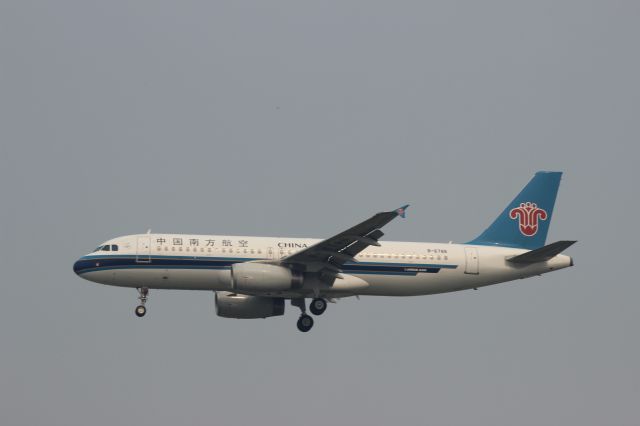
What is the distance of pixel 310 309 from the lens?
171 ft

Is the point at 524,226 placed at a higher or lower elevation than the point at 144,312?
higher

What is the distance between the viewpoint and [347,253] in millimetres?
50406

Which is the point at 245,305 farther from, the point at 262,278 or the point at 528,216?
the point at 528,216

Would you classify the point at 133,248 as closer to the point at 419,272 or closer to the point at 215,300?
the point at 215,300

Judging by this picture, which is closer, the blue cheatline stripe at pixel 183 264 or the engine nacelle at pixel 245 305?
the blue cheatline stripe at pixel 183 264

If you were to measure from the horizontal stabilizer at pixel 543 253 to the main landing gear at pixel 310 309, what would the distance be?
29.8 feet

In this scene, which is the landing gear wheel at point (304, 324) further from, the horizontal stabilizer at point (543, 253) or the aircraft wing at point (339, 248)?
the horizontal stabilizer at point (543, 253)

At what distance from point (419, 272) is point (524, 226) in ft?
21.9

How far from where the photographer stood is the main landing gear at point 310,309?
171ft

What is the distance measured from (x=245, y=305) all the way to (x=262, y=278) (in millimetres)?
4887

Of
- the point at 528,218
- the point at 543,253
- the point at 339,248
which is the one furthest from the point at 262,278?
the point at 528,218

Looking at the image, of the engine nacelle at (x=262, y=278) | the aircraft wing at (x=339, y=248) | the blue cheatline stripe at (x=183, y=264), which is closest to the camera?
the aircraft wing at (x=339, y=248)

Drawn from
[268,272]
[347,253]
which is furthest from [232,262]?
[347,253]

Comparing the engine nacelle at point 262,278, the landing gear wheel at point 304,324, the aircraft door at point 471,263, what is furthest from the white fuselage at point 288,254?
the landing gear wheel at point 304,324
